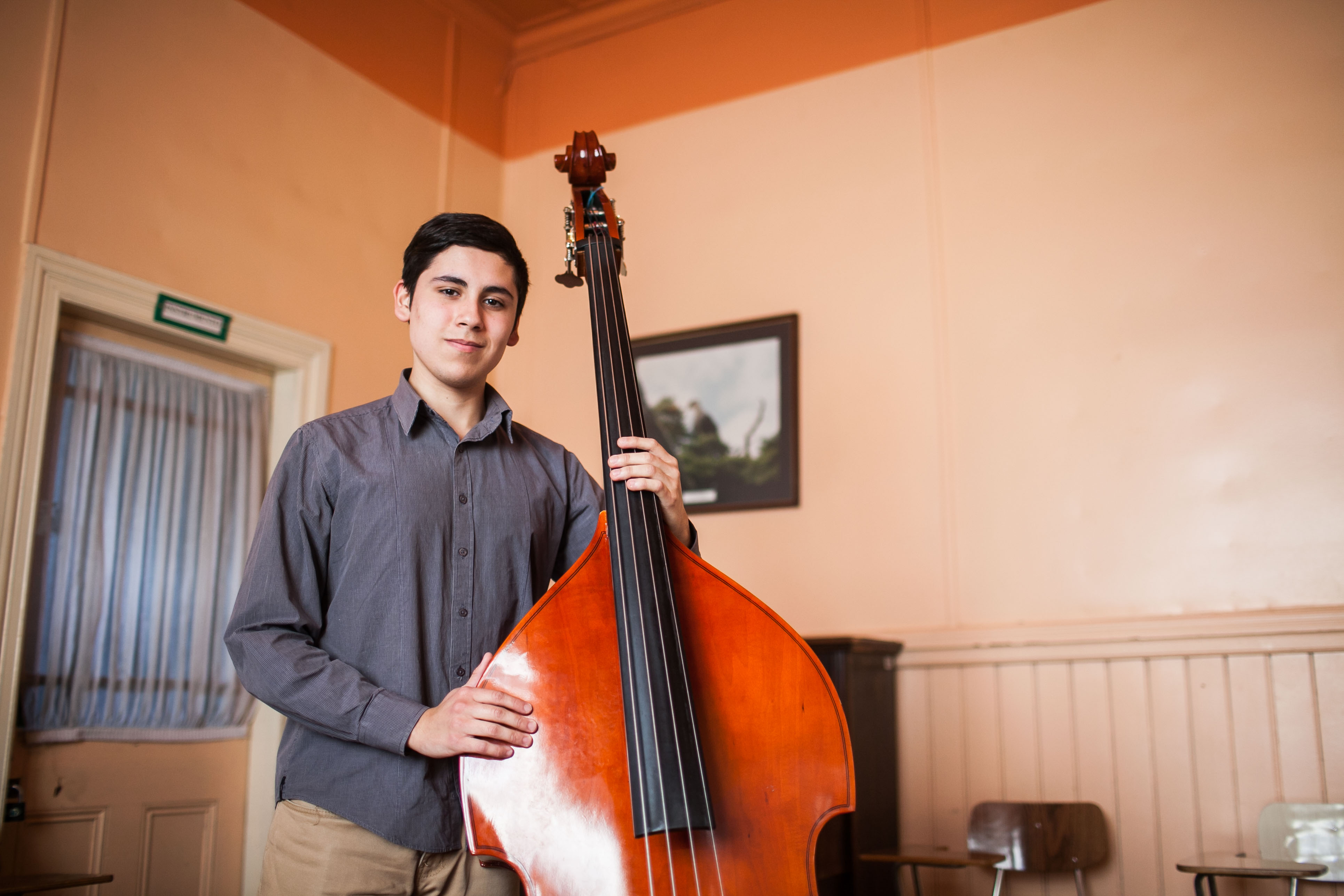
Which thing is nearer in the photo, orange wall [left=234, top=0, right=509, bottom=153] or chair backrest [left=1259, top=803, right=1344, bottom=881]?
chair backrest [left=1259, top=803, right=1344, bottom=881]

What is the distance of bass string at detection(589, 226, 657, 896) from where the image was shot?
3.67 feet

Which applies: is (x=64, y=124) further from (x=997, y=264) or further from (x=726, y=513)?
(x=997, y=264)

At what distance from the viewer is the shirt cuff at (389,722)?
1225mm

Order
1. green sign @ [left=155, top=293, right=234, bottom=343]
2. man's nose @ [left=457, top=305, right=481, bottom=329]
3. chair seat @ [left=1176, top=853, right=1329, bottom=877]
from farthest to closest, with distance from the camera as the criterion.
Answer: green sign @ [left=155, top=293, right=234, bottom=343]
chair seat @ [left=1176, top=853, right=1329, bottom=877]
man's nose @ [left=457, top=305, right=481, bottom=329]

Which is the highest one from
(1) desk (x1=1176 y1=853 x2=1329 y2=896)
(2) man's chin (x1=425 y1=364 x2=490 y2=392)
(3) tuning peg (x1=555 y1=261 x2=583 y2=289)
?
(3) tuning peg (x1=555 y1=261 x2=583 y2=289)

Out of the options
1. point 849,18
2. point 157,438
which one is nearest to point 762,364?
point 849,18

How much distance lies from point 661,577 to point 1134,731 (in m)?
2.42

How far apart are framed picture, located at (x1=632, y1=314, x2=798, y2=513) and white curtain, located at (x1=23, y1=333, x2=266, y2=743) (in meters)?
1.56

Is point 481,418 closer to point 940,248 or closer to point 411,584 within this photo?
point 411,584

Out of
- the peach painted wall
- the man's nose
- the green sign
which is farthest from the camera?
the green sign

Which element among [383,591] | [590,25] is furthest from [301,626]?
[590,25]

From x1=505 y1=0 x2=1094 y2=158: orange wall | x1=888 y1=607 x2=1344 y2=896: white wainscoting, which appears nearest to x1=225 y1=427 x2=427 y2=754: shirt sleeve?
x1=888 y1=607 x2=1344 y2=896: white wainscoting

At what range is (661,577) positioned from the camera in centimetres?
127

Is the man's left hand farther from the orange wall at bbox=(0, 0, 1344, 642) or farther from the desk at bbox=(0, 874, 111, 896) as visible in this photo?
the orange wall at bbox=(0, 0, 1344, 642)
